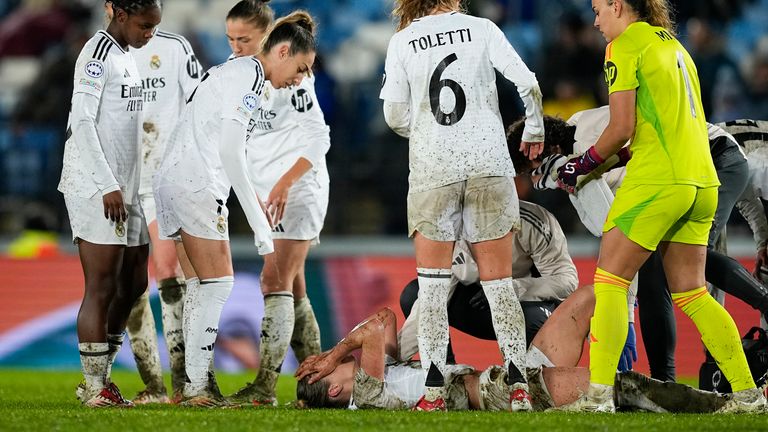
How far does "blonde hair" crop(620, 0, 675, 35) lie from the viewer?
200 inches

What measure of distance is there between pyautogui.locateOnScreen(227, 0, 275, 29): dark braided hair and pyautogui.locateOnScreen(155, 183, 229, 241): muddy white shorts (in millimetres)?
1380

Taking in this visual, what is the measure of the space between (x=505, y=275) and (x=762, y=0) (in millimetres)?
8625

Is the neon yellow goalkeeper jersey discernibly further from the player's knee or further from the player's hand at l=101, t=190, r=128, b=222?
the player's hand at l=101, t=190, r=128, b=222

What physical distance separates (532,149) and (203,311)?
1.85m

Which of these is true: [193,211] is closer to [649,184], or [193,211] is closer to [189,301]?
[189,301]

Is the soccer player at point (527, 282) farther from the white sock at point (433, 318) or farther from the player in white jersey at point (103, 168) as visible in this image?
the player in white jersey at point (103, 168)

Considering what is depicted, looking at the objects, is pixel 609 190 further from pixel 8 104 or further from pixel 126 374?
pixel 8 104

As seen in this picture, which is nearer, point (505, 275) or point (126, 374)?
point (505, 275)

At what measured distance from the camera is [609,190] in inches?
228

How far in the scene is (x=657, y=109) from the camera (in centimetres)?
493

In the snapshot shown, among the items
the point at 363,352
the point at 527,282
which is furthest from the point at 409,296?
the point at 363,352

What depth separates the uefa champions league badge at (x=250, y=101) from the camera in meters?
5.36

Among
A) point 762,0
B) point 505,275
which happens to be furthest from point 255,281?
point 762,0

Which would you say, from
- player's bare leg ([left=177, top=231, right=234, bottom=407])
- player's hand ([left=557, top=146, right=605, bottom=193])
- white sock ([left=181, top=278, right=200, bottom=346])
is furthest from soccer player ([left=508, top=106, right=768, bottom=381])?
white sock ([left=181, top=278, right=200, bottom=346])
